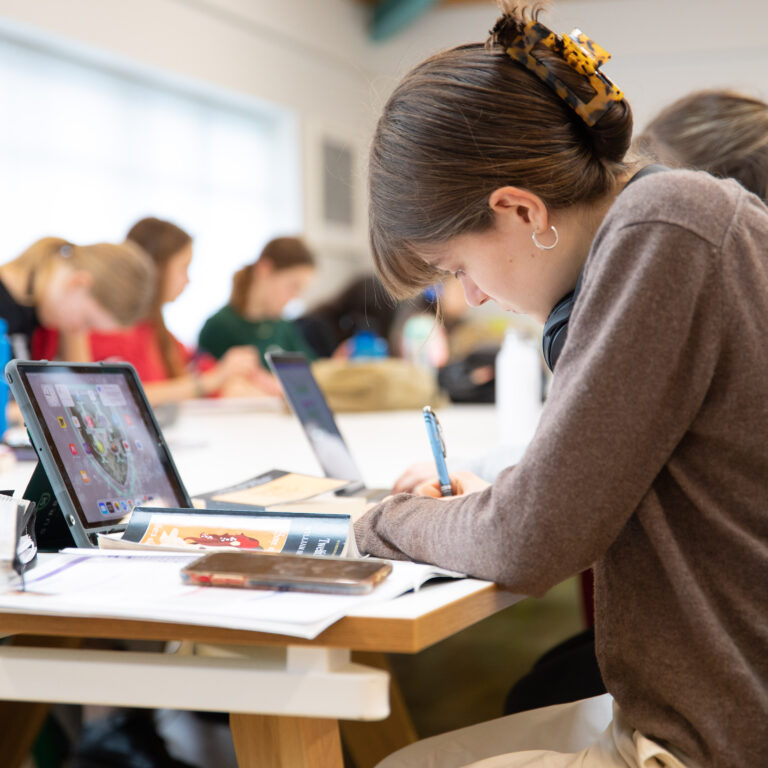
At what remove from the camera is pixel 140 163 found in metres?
5.25

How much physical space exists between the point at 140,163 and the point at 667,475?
4.92m

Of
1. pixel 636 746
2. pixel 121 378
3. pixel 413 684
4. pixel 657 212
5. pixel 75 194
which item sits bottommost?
pixel 413 684

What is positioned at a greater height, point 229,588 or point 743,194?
point 743,194

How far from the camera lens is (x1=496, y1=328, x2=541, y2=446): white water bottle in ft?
6.17

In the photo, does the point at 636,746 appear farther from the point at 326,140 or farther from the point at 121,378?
the point at 326,140

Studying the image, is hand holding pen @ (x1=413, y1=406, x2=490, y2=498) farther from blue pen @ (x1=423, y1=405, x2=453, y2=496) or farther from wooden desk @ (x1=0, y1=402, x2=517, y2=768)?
wooden desk @ (x1=0, y1=402, x2=517, y2=768)

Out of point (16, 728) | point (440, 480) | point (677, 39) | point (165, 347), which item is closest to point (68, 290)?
point (165, 347)

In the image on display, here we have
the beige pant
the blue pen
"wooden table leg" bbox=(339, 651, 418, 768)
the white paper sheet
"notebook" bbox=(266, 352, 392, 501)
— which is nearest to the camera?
the white paper sheet

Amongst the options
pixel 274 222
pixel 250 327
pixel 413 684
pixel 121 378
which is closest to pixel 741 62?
pixel 274 222

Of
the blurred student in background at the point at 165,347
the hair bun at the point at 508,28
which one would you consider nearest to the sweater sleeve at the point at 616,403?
the hair bun at the point at 508,28

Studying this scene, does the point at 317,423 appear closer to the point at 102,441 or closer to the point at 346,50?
the point at 102,441

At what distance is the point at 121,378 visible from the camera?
1.14 m

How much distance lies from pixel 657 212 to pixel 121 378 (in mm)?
679

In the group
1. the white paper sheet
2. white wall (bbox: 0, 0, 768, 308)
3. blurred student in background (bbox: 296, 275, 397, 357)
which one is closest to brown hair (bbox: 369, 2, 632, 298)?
the white paper sheet
